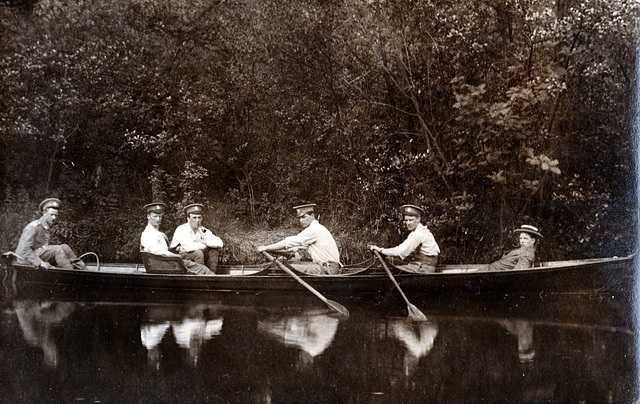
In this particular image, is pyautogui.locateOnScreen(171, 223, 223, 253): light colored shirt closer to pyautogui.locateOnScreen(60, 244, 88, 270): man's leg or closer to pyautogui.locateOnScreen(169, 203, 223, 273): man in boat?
pyautogui.locateOnScreen(169, 203, 223, 273): man in boat

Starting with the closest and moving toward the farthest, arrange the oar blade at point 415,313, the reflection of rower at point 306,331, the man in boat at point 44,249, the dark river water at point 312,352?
the dark river water at point 312,352
the reflection of rower at point 306,331
the oar blade at point 415,313
the man in boat at point 44,249

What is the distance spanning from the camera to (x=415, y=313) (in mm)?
3971

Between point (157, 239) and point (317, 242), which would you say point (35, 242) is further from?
point (317, 242)

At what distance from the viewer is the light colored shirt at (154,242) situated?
4090 mm

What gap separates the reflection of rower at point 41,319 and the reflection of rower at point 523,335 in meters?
2.80

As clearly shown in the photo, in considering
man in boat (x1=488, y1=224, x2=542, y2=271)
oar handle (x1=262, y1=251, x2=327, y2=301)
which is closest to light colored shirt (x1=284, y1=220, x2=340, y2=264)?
oar handle (x1=262, y1=251, x2=327, y2=301)

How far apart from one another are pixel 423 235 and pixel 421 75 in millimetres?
1046

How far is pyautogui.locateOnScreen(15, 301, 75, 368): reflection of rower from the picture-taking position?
397cm

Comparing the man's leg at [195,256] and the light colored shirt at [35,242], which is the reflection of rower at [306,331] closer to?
the man's leg at [195,256]

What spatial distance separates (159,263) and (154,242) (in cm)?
14

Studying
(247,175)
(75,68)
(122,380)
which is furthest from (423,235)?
(75,68)

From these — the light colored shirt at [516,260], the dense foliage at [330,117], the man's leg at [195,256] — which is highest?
the dense foliage at [330,117]

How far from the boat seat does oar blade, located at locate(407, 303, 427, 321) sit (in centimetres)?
151

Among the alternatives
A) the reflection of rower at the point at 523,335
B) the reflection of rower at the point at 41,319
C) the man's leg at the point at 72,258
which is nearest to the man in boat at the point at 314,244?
the reflection of rower at the point at 523,335
